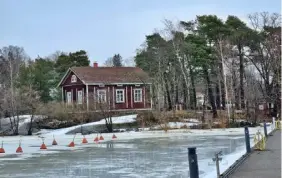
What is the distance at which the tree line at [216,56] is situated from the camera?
173ft

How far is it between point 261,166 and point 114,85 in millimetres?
42413

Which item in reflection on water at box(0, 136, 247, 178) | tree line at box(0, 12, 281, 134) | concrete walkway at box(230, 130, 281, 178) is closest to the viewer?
concrete walkway at box(230, 130, 281, 178)

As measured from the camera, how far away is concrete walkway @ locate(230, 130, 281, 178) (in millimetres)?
10980

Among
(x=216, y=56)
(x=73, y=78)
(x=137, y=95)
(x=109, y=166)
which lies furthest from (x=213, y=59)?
(x=109, y=166)

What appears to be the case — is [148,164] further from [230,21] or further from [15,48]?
[15,48]

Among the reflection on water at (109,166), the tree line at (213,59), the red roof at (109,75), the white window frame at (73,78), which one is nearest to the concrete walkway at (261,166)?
the reflection on water at (109,166)

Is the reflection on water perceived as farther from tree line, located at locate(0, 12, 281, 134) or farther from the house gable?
the house gable

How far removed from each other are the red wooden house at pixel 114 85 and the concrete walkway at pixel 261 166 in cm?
3774

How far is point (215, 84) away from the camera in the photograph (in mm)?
64062

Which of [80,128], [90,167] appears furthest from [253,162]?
[80,128]

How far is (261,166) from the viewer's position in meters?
12.6

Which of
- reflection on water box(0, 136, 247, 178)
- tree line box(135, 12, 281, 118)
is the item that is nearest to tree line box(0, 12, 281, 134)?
tree line box(135, 12, 281, 118)

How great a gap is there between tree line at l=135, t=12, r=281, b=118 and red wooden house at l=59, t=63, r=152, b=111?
6.10ft

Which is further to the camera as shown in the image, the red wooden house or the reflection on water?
the red wooden house
